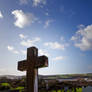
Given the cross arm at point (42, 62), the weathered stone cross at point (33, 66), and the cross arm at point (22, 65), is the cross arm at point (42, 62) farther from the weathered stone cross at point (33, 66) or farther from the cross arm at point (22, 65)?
the cross arm at point (22, 65)

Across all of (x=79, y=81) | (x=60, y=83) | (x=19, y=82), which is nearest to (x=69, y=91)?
(x=60, y=83)

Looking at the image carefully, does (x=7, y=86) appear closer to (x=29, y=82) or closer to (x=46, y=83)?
(x=46, y=83)

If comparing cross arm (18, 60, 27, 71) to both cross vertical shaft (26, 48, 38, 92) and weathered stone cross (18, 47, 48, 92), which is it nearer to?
weathered stone cross (18, 47, 48, 92)

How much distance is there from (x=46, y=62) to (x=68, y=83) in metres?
5.50

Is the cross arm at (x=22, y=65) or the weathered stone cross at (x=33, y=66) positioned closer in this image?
the weathered stone cross at (x=33, y=66)

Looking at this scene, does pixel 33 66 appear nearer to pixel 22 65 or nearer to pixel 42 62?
pixel 42 62

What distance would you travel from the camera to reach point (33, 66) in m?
2.84

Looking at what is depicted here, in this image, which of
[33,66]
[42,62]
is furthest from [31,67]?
[42,62]

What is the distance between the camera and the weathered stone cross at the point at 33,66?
8.93 feet

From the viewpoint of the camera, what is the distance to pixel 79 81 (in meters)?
7.23

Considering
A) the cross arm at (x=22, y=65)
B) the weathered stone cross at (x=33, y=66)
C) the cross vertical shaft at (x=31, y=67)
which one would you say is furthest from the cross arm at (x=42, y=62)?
the cross arm at (x=22, y=65)

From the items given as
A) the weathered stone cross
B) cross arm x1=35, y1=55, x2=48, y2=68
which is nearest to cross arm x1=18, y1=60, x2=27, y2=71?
the weathered stone cross

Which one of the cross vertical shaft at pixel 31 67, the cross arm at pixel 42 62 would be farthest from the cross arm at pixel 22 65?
the cross arm at pixel 42 62

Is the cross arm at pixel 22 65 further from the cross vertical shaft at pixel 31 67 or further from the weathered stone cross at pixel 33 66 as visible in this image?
the cross vertical shaft at pixel 31 67
